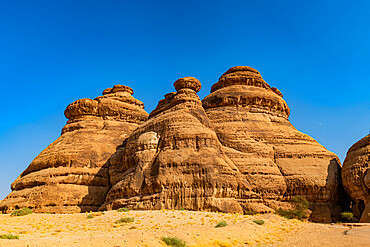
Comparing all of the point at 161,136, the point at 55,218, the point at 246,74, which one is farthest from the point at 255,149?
the point at 55,218

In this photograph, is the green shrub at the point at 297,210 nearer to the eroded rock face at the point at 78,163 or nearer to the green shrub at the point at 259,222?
the green shrub at the point at 259,222

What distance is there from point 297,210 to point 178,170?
13.0 metres

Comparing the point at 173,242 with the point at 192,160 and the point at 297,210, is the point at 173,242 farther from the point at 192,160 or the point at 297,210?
the point at 297,210

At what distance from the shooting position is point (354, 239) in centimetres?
1769

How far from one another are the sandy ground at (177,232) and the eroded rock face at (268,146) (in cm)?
980

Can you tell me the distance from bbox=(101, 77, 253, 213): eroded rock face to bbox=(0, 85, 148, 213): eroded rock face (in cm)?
449

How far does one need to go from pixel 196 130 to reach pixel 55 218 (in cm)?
1675

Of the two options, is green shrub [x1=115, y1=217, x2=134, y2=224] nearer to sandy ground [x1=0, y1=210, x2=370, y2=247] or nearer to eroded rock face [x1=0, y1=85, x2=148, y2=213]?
sandy ground [x1=0, y1=210, x2=370, y2=247]

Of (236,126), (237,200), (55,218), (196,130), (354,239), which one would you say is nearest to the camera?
(354,239)

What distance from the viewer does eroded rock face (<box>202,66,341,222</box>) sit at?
34.7 metres

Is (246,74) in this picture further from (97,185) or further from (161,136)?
(97,185)

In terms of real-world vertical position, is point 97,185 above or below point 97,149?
below

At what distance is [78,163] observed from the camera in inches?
1609

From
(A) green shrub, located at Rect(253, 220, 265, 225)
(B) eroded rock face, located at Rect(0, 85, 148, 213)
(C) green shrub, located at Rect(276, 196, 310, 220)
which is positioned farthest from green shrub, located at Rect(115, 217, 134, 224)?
(B) eroded rock face, located at Rect(0, 85, 148, 213)
